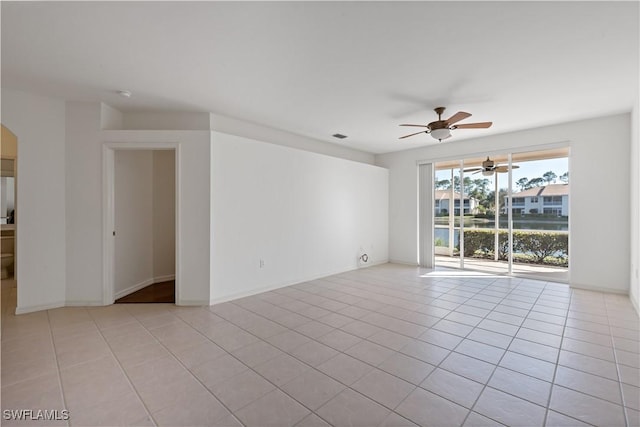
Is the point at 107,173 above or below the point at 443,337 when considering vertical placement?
above

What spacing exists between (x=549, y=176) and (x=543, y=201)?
48 centimetres

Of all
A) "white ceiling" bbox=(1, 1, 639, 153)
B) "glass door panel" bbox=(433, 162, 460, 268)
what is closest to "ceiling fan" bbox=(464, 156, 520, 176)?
"glass door panel" bbox=(433, 162, 460, 268)

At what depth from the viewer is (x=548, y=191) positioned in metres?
5.30

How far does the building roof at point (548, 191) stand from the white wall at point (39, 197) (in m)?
7.58

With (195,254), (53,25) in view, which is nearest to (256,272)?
(195,254)

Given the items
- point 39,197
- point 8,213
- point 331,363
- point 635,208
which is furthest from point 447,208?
point 8,213

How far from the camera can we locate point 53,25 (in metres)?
2.21

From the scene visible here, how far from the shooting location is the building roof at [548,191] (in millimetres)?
5094

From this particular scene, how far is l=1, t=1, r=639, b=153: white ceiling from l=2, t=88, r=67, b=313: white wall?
1.01 ft

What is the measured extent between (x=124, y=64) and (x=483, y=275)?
660 cm

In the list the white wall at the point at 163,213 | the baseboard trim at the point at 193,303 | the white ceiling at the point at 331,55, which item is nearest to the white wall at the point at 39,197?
the white ceiling at the point at 331,55

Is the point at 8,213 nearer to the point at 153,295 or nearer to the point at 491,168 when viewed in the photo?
the point at 153,295

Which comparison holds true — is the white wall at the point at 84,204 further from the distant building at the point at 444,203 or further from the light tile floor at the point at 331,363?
the distant building at the point at 444,203

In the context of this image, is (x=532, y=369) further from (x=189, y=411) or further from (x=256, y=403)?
(x=189, y=411)
